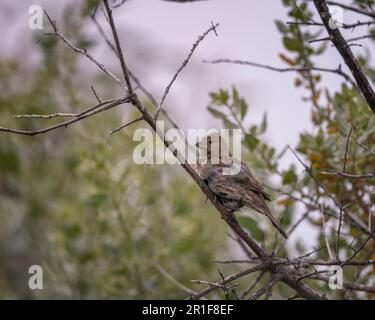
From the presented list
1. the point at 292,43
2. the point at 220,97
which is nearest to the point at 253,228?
the point at 220,97

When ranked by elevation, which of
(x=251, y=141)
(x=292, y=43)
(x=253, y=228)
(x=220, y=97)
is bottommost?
(x=253, y=228)

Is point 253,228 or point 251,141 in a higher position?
point 251,141

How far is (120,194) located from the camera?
6.09 metres

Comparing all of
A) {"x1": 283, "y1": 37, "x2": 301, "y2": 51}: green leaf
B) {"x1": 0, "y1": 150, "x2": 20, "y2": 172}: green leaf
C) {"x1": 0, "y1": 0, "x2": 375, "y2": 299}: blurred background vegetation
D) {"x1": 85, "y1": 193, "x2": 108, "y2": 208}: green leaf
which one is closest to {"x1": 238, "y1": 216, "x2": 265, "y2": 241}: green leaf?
{"x1": 0, "y1": 0, "x2": 375, "y2": 299}: blurred background vegetation

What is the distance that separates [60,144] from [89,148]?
2609 millimetres

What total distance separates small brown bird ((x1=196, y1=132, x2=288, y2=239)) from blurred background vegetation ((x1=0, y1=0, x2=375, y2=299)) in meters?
0.23

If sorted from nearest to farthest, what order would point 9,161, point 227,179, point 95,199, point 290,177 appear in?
point 227,179
point 290,177
point 95,199
point 9,161

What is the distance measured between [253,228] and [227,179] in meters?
0.62

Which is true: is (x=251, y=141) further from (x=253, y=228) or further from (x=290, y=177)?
(x=253, y=228)

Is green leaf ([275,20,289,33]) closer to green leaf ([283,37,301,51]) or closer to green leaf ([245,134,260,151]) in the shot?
green leaf ([283,37,301,51])

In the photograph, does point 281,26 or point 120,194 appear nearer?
point 281,26

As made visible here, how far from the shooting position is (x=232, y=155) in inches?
174

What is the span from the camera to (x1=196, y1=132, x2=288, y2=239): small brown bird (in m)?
3.90

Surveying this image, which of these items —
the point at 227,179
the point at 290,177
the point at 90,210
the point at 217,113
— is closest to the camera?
the point at 227,179
